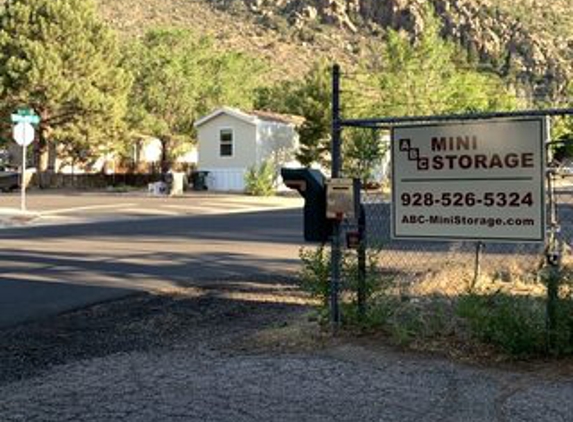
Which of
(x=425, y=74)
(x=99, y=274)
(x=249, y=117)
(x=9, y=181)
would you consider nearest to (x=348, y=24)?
(x=425, y=74)

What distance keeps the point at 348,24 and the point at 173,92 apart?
291 feet

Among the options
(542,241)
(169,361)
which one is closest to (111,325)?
(169,361)

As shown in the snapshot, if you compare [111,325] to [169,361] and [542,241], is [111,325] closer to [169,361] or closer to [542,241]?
[169,361]

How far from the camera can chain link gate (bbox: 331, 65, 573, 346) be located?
735 cm

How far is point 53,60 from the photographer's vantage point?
4559cm

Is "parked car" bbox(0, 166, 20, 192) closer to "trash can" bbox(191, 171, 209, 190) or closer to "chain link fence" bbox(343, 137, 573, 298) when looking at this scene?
"trash can" bbox(191, 171, 209, 190)

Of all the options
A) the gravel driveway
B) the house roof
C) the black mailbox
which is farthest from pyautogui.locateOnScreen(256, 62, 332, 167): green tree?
the gravel driveway

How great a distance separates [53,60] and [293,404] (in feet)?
140

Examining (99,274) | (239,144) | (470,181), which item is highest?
(239,144)

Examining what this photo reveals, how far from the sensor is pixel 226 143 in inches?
1769

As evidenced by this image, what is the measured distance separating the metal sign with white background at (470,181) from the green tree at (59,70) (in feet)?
132

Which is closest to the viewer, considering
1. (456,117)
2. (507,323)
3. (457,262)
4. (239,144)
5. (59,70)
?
(507,323)

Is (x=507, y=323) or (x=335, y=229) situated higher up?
(x=335, y=229)

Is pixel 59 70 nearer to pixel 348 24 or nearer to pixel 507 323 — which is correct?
pixel 507 323
